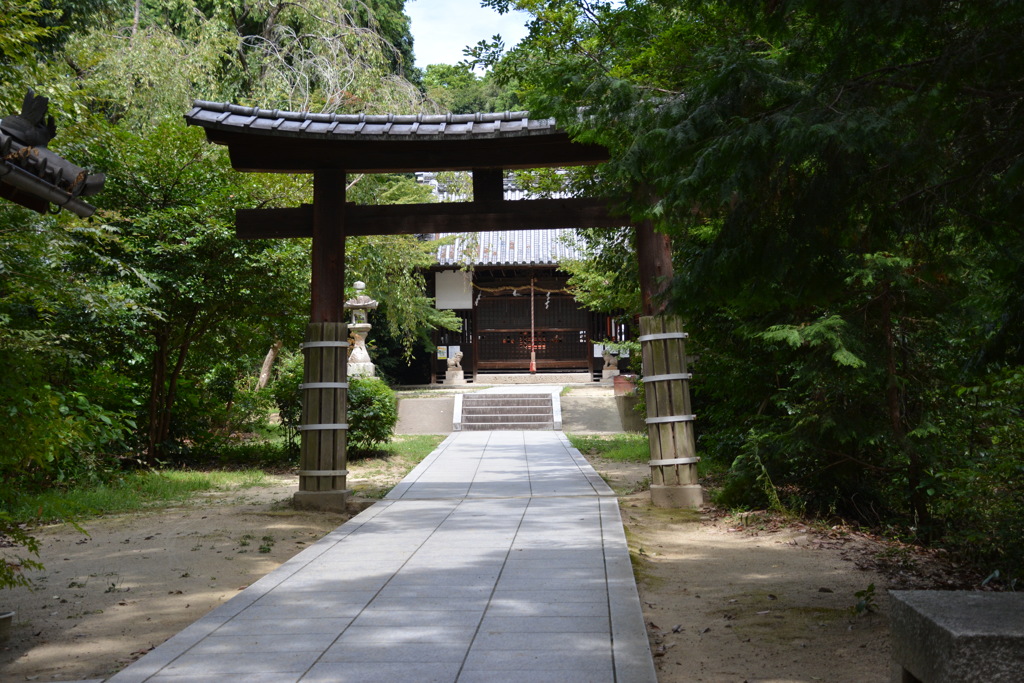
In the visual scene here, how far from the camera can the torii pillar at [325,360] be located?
332 inches

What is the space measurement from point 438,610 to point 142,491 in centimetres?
662

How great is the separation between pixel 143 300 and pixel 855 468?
27.6 ft

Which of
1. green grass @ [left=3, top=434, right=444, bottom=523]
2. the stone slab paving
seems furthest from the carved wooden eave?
green grass @ [left=3, top=434, right=444, bottom=523]

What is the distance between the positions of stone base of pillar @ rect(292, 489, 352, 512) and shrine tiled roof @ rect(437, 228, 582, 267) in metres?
15.5

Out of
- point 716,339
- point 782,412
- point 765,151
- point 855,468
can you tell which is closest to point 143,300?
point 716,339

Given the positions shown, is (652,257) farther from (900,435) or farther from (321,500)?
(321,500)

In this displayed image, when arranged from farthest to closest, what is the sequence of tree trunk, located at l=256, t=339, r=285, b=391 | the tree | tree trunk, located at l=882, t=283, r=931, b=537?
tree trunk, located at l=256, t=339, r=285, b=391 < tree trunk, located at l=882, t=283, r=931, b=537 < the tree

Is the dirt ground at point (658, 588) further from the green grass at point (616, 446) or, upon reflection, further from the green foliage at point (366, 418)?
the green grass at point (616, 446)

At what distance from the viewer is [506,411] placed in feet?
64.2

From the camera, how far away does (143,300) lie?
10.7 meters

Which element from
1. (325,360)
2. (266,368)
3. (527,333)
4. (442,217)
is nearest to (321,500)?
(325,360)

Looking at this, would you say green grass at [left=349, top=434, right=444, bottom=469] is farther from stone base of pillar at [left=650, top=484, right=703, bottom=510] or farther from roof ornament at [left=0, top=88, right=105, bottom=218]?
roof ornament at [left=0, top=88, right=105, bottom=218]

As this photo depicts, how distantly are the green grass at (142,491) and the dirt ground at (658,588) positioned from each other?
413mm

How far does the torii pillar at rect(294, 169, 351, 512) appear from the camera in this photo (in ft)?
27.6
